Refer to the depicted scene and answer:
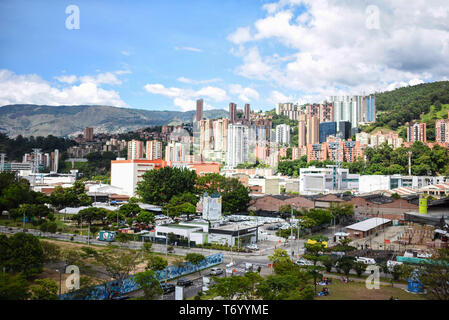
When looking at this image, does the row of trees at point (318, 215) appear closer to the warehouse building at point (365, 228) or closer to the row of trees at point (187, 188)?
the warehouse building at point (365, 228)

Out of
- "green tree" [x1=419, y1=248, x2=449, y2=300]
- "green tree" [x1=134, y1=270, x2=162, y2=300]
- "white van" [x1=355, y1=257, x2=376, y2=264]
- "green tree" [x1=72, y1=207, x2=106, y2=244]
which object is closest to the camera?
"green tree" [x1=419, y1=248, x2=449, y2=300]

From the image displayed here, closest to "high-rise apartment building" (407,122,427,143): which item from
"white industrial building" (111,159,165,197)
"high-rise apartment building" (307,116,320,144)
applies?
"high-rise apartment building" (307,116,320,144)

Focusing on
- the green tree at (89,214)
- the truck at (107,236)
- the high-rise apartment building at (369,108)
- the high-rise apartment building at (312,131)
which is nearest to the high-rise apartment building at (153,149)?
the high-rise apartment building at (312,131)

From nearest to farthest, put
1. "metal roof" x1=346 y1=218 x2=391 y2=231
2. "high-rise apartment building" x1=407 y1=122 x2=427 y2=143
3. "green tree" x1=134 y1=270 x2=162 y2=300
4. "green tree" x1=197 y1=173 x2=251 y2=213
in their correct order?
"green tree" x1=134 y1=270 x2=162 y2=300 < "metal roof" x1=346 y1=218 x2=391 y2=231 < "green tree" x1=197 y1=173 x2=251 y2=213 < "high-rise apartment building" x1=407 y1=122 x2=427 y2=143

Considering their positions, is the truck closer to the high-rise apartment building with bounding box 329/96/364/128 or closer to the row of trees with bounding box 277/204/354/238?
the row of trees with bounding box 277/204/354/238

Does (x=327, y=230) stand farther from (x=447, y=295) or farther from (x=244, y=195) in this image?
(x=447, y=295)

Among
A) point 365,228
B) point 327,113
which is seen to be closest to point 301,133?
point 327,113
